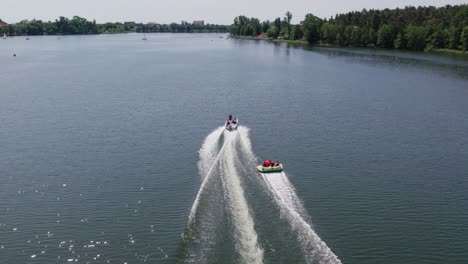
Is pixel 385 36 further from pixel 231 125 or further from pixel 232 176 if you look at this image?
pixel 232 176

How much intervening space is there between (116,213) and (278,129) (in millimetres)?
29299

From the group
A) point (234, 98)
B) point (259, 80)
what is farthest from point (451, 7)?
point (234, 98)

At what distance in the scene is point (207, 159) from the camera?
157 ft

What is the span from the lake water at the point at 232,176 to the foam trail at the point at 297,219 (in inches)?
5.4

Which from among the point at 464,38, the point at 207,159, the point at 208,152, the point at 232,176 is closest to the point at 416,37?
the point at 464,38

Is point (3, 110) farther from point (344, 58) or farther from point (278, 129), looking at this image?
point (344, 58)

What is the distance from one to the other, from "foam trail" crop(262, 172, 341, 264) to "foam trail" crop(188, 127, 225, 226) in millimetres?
5477

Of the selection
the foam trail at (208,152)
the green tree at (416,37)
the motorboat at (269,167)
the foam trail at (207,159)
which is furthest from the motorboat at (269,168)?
the green tree at (416,37)

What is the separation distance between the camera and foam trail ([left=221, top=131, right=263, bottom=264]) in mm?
29281

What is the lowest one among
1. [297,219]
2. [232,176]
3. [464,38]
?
[297,219]

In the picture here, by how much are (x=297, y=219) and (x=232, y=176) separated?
31.0 ft

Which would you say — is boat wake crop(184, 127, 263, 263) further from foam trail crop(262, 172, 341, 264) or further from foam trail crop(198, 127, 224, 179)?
foam trail crop(262, 172, 341, 264)

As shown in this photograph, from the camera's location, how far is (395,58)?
146 meters

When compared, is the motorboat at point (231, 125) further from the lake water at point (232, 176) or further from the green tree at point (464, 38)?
the green tree at point (464, 38)
